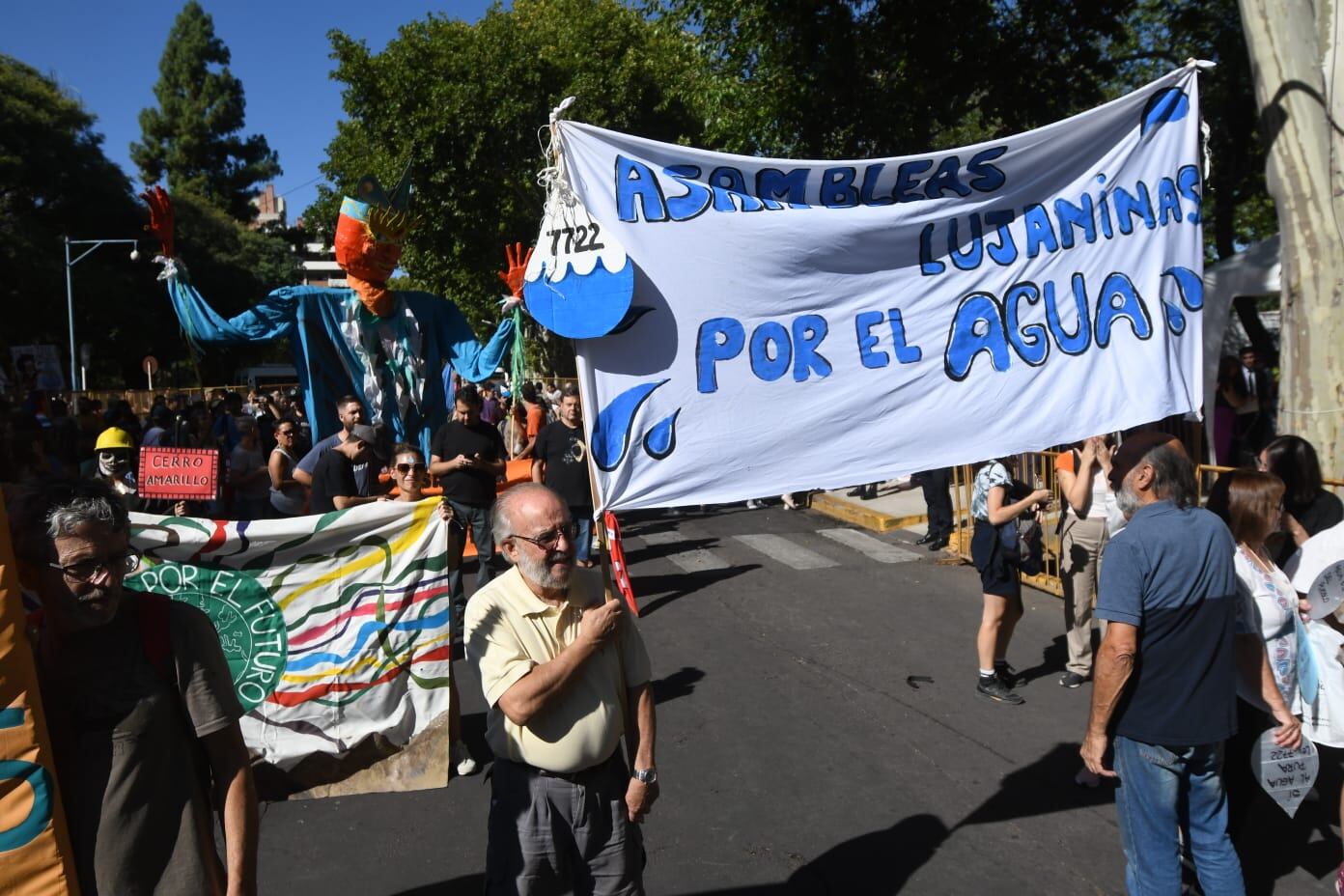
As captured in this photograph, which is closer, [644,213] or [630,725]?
[630,725]

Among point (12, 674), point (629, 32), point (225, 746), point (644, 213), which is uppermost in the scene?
point (629, 32)

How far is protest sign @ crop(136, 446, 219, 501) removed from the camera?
20.6ft

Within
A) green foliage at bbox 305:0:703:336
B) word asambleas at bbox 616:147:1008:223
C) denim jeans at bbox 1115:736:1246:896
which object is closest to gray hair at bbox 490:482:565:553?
word asambleas at bbox 616:147:1008:223

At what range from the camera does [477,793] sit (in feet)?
16.4

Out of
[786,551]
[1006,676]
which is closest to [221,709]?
[1006,676]

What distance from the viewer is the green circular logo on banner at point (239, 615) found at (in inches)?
154

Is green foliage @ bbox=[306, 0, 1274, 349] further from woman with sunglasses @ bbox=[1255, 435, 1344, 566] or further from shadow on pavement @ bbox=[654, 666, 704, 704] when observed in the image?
woman with sunglasses @ bbox=[1255, 435, 1344, 566]

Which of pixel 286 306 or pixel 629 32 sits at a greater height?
pixel 629 32

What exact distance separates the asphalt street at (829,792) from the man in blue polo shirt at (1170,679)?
2.44 ft

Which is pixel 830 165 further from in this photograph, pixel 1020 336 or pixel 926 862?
pixel 926 862

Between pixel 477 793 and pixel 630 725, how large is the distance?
2.23 m

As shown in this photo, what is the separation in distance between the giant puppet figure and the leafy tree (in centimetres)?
4996

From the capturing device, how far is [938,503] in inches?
432

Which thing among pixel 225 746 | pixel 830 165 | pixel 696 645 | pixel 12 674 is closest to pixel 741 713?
pixel 696 645
